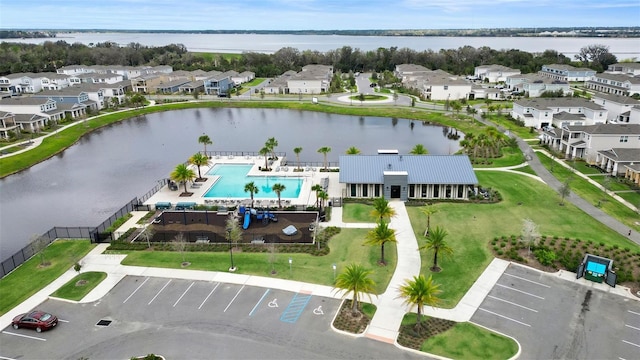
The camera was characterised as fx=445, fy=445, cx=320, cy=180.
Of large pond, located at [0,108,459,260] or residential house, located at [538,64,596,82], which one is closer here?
large pond, located at [0,108,459,260]

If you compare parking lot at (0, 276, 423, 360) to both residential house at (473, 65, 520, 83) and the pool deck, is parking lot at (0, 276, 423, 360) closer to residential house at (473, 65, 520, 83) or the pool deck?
the pool deck

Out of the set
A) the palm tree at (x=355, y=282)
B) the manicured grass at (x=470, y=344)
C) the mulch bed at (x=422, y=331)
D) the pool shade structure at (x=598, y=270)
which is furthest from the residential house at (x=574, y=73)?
the palm tree at (x=355, y=282)

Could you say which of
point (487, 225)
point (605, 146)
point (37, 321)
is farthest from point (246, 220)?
point (605, 146)

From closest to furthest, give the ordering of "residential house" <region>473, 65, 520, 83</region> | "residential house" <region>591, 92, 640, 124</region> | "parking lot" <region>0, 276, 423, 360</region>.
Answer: "parking lot" <region>0, 276, 423, 360</region>, "residential house" <region>591, 92, 640, 124</region>, "residential house" <region>473, 65, 520, 83</region>

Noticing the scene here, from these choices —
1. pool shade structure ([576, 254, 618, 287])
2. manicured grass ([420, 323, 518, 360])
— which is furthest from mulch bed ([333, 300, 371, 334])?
pool shade structure ([576, 254, 618, 287])

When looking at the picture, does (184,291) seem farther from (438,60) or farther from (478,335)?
(438,60)
